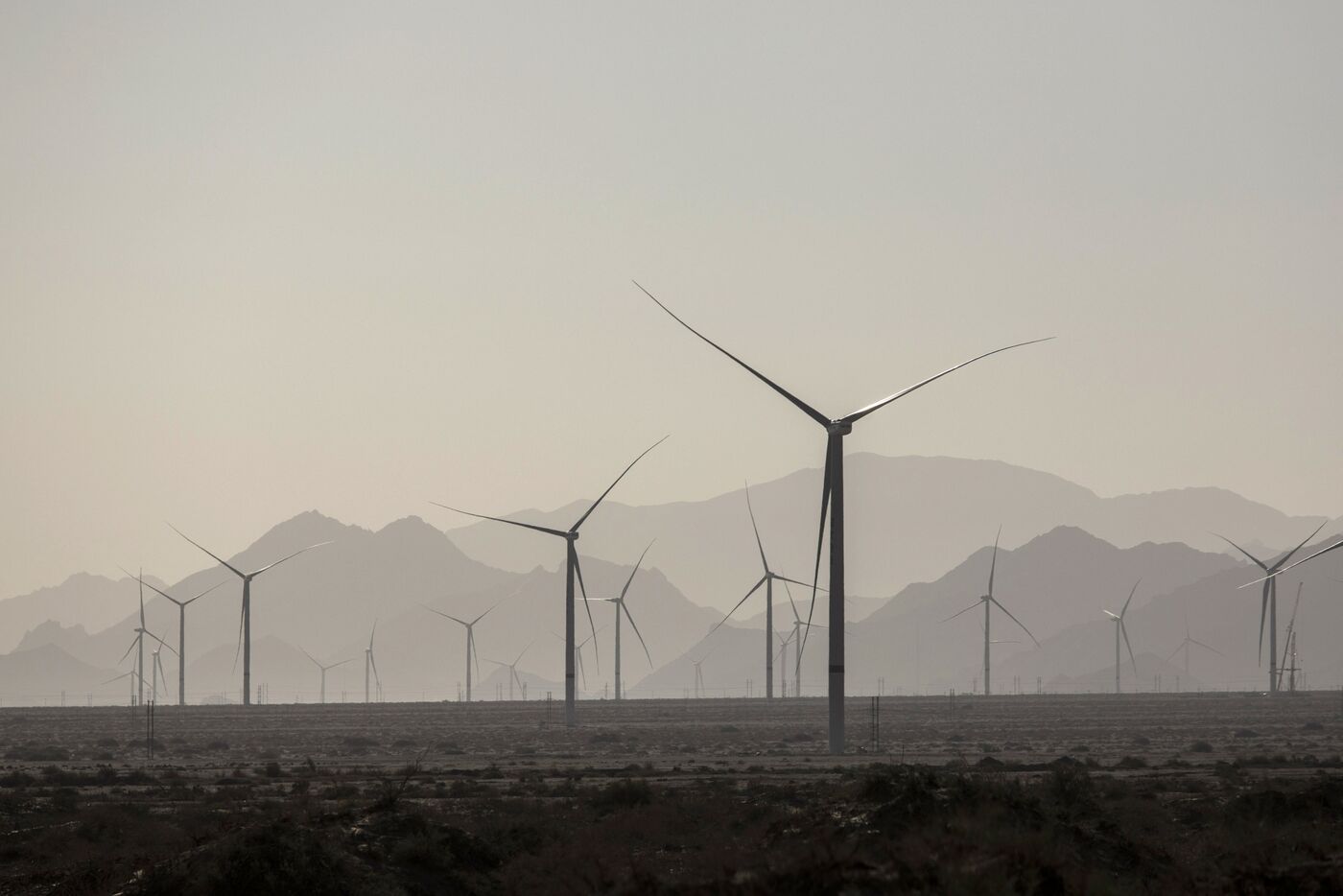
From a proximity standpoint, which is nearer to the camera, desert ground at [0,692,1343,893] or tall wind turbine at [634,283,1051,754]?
desert ground at [0,692,1343,893]

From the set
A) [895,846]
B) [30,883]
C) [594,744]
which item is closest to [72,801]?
[30,883]

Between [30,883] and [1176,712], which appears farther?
[1176,712]

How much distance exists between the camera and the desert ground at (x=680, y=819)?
24375mm

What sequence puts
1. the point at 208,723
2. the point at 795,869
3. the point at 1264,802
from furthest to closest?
the point at 208,723 → the point at 1264,802 → the point at 795,869

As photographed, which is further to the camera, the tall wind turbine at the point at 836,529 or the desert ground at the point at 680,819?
the tall wind turbine at the point at 836,529

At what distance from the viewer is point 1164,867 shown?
28609mm

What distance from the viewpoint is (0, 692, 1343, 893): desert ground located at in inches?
960

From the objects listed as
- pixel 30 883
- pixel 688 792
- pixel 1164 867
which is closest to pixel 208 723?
pixel 688 792

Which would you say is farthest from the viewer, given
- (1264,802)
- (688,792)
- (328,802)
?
(688,792)

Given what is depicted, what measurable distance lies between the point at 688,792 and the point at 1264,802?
46.9 ft

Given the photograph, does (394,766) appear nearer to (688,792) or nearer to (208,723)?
(688,792)

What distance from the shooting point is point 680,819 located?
36812mm

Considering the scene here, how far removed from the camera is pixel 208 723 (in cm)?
11225

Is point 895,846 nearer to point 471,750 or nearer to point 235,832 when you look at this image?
point 235,832
